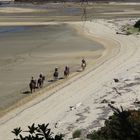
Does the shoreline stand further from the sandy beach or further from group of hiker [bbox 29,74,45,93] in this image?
group of hiker [bbox 29,74,45,93]

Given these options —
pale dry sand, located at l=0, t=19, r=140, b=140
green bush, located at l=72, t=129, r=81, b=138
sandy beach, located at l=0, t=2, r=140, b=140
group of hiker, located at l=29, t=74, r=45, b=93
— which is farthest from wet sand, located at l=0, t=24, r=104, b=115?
green bush, located at l=72, t=129, r=81, b=138

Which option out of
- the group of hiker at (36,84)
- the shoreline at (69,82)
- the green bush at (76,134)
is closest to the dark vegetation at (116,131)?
the green bush at (76,134)

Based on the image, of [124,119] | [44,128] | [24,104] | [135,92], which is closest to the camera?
[44,128]

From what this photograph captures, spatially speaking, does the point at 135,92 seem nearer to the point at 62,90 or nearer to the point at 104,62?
the point at 62,90

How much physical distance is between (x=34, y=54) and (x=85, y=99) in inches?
835

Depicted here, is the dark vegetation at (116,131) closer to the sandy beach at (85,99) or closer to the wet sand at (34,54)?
the sandy beach at (85,99)

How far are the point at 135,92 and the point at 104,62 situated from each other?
14929 millimetres

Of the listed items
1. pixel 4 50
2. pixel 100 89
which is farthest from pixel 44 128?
pixel 4 50

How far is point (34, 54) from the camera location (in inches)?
→ 1778

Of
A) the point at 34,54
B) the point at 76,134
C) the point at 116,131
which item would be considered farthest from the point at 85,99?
the point at 34,54

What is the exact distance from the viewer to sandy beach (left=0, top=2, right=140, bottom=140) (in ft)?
64.5

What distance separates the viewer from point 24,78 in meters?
33.0

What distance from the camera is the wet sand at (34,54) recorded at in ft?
101

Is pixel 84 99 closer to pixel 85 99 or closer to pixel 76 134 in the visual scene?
pixel 85 99
